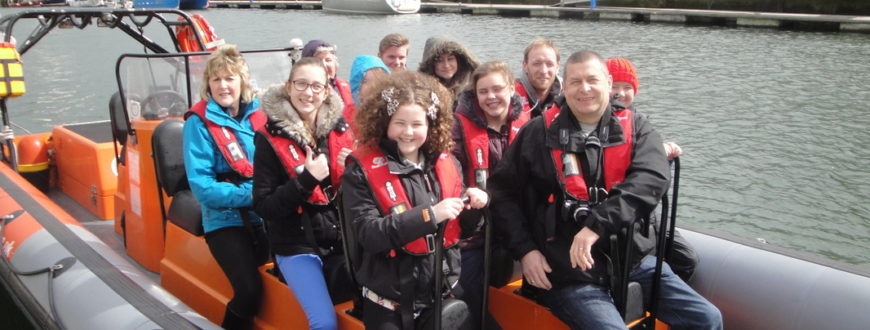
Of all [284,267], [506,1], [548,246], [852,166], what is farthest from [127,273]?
[506,1]

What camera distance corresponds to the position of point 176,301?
3.59 meters

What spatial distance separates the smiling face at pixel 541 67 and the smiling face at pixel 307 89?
3.36ft

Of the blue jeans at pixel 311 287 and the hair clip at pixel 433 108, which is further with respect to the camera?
the blue jeans at pixel 311 287

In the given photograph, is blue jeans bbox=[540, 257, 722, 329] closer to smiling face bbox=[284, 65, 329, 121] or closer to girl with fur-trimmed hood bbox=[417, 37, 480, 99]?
smiling face bbox=[284, 65, 329, 121]

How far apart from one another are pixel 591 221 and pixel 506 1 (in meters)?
36.3

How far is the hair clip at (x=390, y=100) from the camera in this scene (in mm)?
2451

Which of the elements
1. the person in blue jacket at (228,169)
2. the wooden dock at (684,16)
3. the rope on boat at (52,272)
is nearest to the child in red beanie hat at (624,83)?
the person in blue jacket at (228,169)

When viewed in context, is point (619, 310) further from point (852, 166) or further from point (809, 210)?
point (852, 166)

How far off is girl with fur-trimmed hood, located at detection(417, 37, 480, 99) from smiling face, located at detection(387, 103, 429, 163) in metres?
1.24

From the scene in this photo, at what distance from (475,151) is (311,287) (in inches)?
34.1

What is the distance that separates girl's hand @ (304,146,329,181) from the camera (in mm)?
2670

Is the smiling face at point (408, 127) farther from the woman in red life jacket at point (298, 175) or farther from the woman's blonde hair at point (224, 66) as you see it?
the woman's blonde hair at point (224, 66)

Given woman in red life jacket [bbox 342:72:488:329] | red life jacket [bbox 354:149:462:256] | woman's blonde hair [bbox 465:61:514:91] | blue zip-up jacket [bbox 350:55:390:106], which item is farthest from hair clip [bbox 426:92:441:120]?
blue zip-up jacket [bbox 350:55:390:106]

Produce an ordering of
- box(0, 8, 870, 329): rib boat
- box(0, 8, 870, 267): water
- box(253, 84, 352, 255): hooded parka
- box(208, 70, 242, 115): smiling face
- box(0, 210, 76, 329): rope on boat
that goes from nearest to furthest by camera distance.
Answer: box(253, 84, 352, 255): hooded parka
box(0, 8, 870, 329): rib boat
box(208, 70, 242, 115): smiling face
box(0, 210, 76, 329): rope on boat
box(0, 8, 870, 267): water
